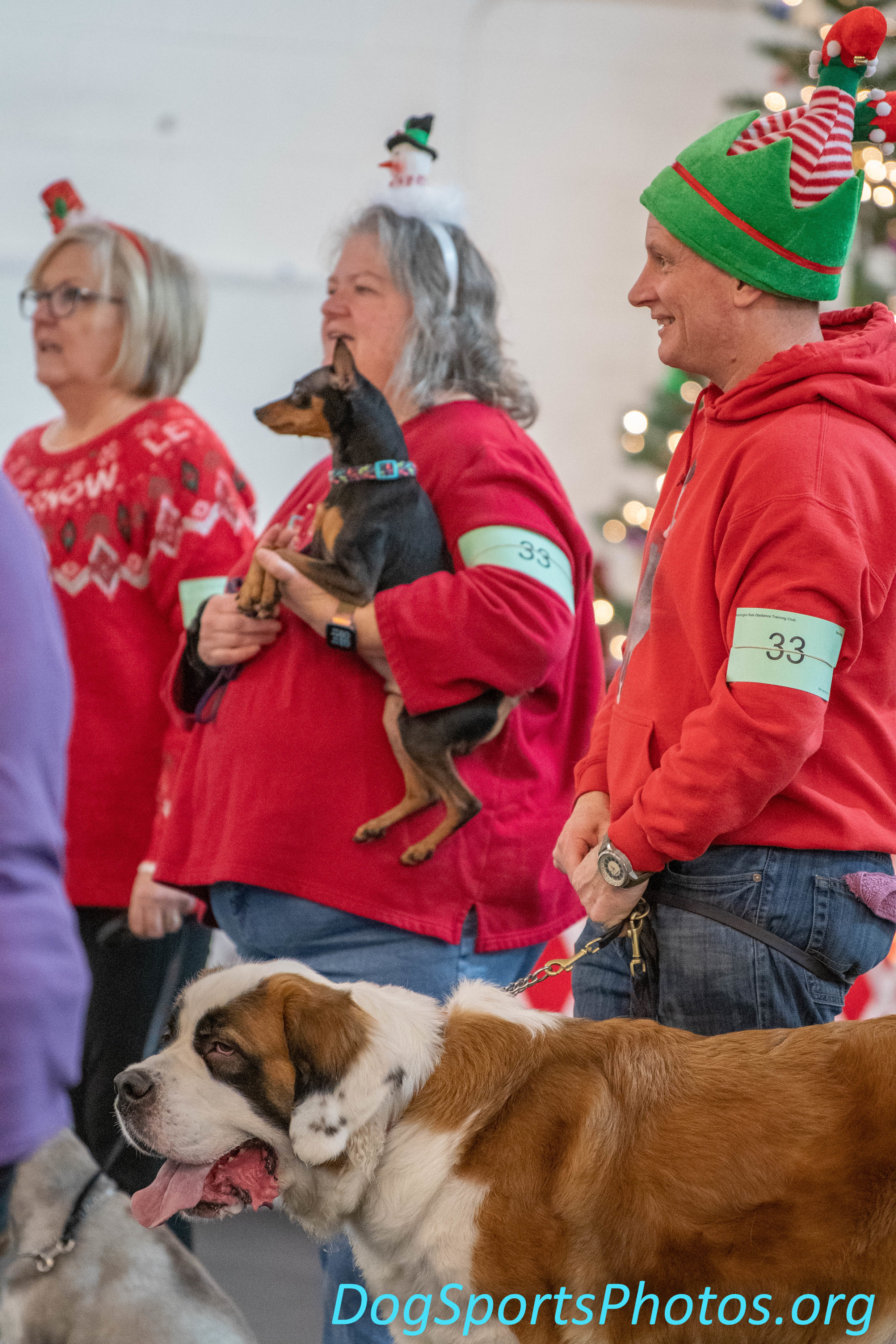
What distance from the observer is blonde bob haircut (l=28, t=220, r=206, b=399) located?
2.38 m

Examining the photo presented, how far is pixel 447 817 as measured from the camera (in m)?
1.72

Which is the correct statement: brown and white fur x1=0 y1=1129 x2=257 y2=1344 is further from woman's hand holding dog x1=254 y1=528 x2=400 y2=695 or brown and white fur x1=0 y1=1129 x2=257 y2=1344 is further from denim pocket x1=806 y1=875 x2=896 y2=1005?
denim pocket x1=806 y1=875 x2=896 y2=1005

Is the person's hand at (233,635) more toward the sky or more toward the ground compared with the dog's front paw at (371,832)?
more toward the sky

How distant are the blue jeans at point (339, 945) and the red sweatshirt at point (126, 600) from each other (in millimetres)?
504

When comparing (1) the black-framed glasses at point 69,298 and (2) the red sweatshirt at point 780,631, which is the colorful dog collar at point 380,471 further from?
(1) the black-framed glasses at point 69,298

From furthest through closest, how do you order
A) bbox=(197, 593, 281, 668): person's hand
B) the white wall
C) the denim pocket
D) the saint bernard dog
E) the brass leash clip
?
the white wall, bbox=(197, 593, 281, 668): person's hand, the brass leash clip, the denim pocket, the saint bernard dog

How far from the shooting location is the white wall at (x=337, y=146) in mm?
5809

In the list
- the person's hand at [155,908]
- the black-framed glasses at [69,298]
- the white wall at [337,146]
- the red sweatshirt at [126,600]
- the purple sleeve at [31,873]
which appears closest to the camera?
the purple sleeve at [31,873]

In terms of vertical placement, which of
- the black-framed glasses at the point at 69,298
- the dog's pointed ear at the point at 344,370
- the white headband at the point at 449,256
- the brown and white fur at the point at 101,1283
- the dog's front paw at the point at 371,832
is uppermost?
the white headband at the point at 449,256

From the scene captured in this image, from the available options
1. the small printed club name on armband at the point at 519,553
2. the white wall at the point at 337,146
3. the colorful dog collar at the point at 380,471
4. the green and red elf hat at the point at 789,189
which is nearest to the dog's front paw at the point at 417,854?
the small printed club name on armband at the point at 519,553

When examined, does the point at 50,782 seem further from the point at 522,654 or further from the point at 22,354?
the point at 22,354

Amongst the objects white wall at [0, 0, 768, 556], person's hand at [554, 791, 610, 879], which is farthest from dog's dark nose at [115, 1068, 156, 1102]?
white wall at [0, 0, 768, 556]

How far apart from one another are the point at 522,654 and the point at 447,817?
0.83 ft

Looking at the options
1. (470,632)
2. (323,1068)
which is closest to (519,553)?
(470,632)
